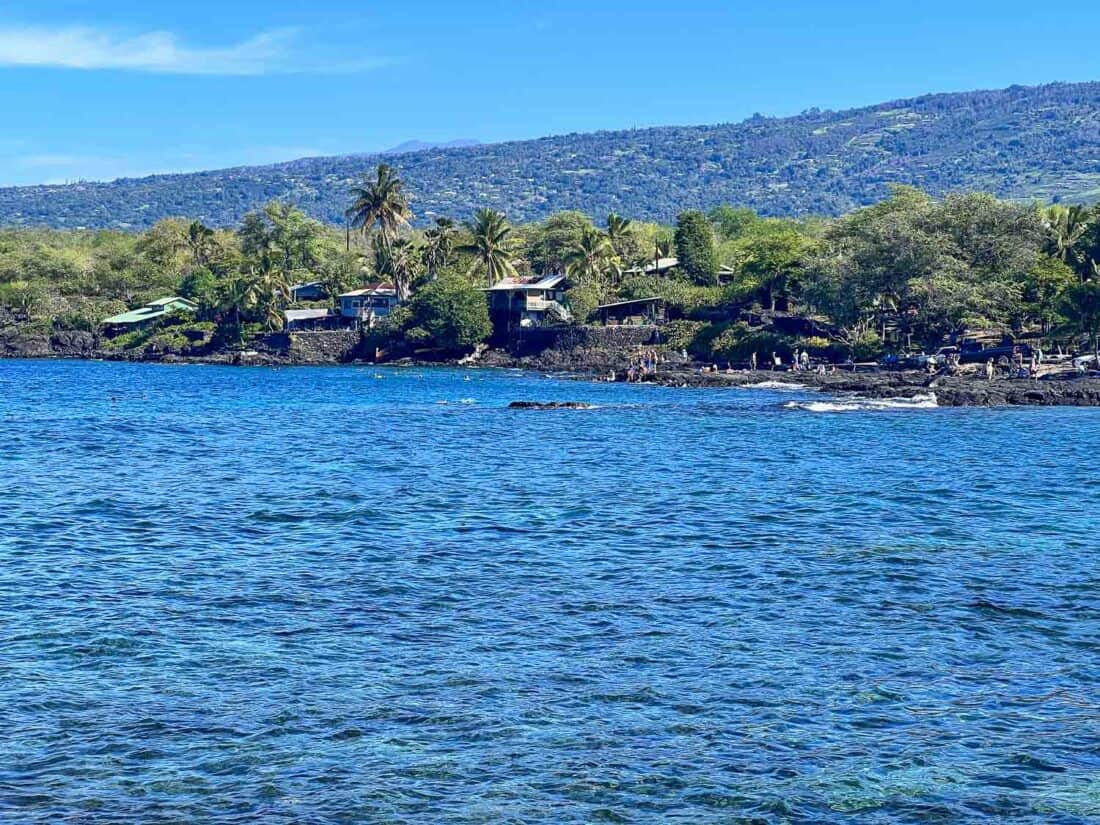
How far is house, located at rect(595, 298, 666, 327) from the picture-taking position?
11475cm

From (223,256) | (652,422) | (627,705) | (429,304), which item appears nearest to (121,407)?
(652,422)

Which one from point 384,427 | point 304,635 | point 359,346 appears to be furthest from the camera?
point 359,346

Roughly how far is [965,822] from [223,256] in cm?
14248

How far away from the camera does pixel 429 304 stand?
11125cm

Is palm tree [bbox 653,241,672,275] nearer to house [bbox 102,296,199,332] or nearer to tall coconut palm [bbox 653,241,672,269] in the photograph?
tall coconut palm [bbox 653,241,672,269]

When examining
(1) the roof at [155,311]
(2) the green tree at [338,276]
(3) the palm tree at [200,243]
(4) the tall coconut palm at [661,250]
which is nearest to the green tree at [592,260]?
(4) the tall coconut palm at [661,250]

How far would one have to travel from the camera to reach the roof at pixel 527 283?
116562 mm

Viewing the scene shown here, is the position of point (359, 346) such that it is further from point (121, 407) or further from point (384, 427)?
point (384, 427)

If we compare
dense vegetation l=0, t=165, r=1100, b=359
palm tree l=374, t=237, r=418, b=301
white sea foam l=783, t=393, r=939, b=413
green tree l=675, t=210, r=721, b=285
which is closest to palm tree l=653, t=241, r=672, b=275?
dense vegetation l=0, t=165, r=1100, b=359

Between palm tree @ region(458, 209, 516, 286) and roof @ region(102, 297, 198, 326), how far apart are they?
2955 cm

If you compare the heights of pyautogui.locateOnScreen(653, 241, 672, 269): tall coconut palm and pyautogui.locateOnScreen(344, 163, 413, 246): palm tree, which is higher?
pyautogui.locateOnScreen(344, 163, 413, 246): palm tree

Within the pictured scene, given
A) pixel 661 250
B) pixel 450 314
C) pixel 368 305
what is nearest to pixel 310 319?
pixel 368 305

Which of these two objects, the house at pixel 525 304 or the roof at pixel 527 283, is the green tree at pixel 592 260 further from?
the house at pixel 525 304

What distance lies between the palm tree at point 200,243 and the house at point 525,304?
50383 millimetres
